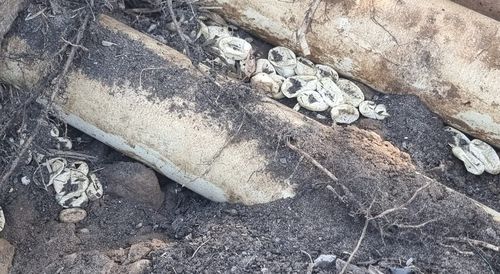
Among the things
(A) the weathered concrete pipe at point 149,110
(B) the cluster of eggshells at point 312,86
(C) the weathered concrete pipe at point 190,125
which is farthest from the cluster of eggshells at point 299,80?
(A) the weathered concrete pipe at point 149,110

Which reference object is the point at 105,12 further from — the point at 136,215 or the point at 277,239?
A: the point at 277,239

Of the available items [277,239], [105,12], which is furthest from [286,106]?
[105,12]

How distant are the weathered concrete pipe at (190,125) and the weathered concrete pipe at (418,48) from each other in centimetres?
41

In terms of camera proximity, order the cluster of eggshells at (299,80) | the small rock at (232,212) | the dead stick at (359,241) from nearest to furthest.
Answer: the dead stick at (359,241) < the small rock at (232,212) < the cluster of eggshells at (299,80)

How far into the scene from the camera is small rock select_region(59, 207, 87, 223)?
296cm

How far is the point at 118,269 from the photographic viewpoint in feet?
8.79

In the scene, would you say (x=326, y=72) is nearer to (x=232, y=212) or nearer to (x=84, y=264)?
(x=232, y=212)

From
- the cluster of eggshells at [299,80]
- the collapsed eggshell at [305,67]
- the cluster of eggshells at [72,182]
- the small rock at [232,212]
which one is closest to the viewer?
the small rock at [232,212]

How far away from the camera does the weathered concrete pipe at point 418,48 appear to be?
124 inches

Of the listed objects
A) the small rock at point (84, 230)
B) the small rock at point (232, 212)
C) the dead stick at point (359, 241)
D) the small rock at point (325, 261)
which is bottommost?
the small rock at point (84, 230)

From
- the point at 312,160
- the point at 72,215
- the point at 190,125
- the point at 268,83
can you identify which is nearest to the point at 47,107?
the point at 72,215

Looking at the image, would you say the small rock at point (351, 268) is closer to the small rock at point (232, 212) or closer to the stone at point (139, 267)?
the small rock at point (232, 212)

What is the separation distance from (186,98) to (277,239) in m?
0.72

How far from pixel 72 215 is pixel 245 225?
30.0 inches
